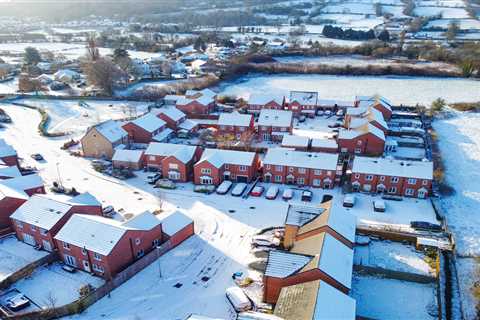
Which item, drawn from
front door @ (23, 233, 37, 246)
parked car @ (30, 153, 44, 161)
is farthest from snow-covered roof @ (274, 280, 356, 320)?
parked car @ (30, 153, 44, 161)

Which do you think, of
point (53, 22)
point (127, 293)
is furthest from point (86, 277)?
point (53, 22)

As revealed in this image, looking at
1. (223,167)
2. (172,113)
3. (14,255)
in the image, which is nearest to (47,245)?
(14,255)

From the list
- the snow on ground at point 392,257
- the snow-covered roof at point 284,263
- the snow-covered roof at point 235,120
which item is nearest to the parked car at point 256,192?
the snow on ground at point 392,257

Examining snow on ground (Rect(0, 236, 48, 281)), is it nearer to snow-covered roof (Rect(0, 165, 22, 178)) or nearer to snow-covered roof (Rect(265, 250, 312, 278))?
snow-covered roof (Rect(0, 165, 22, 178))

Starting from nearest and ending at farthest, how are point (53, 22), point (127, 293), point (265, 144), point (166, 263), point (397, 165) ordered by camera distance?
point (127, 293) < point (166, 263) < point (397, 165) < point (265, 144) < point (53, 22)

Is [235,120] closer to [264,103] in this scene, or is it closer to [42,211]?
[264,103]

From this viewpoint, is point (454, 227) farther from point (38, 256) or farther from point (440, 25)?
point (440, 25)
